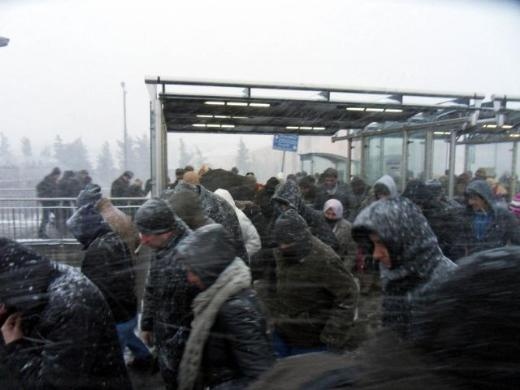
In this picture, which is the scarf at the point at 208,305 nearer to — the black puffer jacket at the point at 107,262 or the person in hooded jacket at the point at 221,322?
the person in hooded jacket at the point at 221,322

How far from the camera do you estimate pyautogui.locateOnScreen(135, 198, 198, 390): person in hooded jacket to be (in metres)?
1.85

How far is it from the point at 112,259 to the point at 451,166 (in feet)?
12.7

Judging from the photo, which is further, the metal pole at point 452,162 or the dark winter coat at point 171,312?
the metal pole at point 452,162

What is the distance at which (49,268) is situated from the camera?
1507 millimetres

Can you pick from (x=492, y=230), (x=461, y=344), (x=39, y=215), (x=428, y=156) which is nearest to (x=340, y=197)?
Result: (x=428, y=156)

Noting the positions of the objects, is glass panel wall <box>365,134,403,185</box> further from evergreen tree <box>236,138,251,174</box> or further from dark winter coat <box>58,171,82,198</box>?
dark winter coat <box>58,171,82,198</box>

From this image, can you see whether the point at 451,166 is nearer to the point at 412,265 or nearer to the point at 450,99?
the point at 450,99

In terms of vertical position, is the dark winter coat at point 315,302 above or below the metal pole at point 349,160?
below

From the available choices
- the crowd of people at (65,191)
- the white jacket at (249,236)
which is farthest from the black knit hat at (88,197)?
the white jacket at (249,236)

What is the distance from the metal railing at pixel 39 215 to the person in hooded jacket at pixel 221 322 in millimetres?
1125

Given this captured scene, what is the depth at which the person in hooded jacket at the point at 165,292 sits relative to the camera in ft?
6.07

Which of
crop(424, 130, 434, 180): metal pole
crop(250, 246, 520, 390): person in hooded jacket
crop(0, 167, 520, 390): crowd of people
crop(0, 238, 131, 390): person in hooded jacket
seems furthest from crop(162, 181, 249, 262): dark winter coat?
crop(424, 130, 434, 180): metal pole

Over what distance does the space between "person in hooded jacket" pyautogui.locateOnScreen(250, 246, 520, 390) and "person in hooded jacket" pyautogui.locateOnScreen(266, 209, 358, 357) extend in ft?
3.65

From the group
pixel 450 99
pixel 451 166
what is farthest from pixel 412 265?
pixel 451 166
